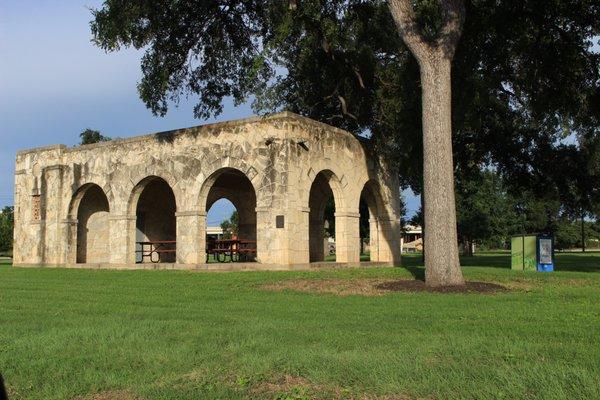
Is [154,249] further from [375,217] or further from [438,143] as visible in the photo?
[438,143]

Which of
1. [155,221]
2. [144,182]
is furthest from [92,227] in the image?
[144,182]

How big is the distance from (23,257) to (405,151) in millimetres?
16587

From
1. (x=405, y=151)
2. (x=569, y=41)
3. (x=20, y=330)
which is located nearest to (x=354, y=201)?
(x=405, y=151)

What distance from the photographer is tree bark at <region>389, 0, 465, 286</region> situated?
1213 centimetres

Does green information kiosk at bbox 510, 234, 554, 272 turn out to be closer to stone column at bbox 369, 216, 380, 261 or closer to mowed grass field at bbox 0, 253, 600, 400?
stone column at bbox 369, 216, 380, 261

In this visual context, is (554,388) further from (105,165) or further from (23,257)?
(23,257)

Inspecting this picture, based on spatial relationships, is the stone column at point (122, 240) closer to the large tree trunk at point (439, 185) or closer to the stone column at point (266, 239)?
the stone column at point (266, 239)

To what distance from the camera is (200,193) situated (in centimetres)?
2153

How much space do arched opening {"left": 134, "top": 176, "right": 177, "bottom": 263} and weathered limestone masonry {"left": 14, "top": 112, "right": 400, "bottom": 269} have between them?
50 mm

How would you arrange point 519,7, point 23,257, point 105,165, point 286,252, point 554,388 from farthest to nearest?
1. point 23,257
2. point 105,165
3. point 286,252
4. point 519,7
5. point 554,388

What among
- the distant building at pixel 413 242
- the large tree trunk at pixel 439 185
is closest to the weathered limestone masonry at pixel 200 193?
the large tree trunk at pixel 439 185

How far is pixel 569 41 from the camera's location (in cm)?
1720

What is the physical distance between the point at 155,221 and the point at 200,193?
23.8ft

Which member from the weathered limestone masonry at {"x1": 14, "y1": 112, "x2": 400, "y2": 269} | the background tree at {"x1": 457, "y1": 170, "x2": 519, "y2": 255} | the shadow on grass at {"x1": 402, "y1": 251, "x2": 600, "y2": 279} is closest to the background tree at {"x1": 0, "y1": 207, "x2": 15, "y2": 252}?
the weathered limestone masonry at {"x1": 14, "y1": 112, "x2": 400, "y2": 269}
